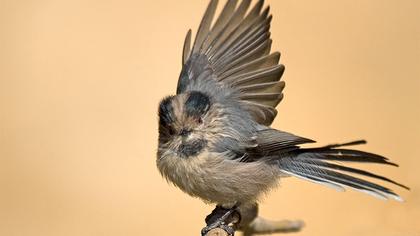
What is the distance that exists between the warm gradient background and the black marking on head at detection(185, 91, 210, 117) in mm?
1094

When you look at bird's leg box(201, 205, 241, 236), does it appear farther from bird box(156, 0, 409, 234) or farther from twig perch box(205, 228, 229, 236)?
twig perch box(205, 228, 229, 236)

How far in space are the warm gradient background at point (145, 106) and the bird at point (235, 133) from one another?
0.90m

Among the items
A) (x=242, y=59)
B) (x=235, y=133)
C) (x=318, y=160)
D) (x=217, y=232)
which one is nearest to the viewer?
(x=217, y=232)

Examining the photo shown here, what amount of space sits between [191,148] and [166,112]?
0.48 feet

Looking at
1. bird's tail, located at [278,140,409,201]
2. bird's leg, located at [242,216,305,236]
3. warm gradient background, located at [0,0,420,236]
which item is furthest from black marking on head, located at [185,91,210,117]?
warm gradient background, located at [0,0,420,236]

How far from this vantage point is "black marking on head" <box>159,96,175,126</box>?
2.39 metres

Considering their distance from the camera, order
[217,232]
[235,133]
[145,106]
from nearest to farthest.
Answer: [217,232] → [235,133] → [145,106]

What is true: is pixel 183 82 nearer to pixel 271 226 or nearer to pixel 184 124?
pixel 184 124

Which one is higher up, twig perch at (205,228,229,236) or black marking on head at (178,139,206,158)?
black marking on head at (178,139,206,158)

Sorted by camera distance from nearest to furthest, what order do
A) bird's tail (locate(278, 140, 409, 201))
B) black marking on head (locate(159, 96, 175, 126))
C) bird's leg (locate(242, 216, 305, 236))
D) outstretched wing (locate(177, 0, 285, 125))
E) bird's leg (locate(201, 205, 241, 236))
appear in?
1. bird's tail (locate(278, 140, 409, 201))
2. black marking on head (locate(159, 96, 175, 126))
3. bird's leg (locate(201, 205, 241, 236))
4. outstretched wing (locate(177, 0, 285, 125))
5. bird's leg (locate(242, 216, 305, 236))

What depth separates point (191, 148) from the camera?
243 centimetres

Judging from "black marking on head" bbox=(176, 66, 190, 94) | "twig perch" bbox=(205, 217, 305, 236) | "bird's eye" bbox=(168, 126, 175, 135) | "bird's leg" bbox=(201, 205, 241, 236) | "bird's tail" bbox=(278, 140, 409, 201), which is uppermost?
"black marking on head" bbox=(176, 66, 190, 94)

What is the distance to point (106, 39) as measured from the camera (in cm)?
399

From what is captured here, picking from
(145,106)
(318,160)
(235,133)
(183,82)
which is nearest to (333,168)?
(318,160)
